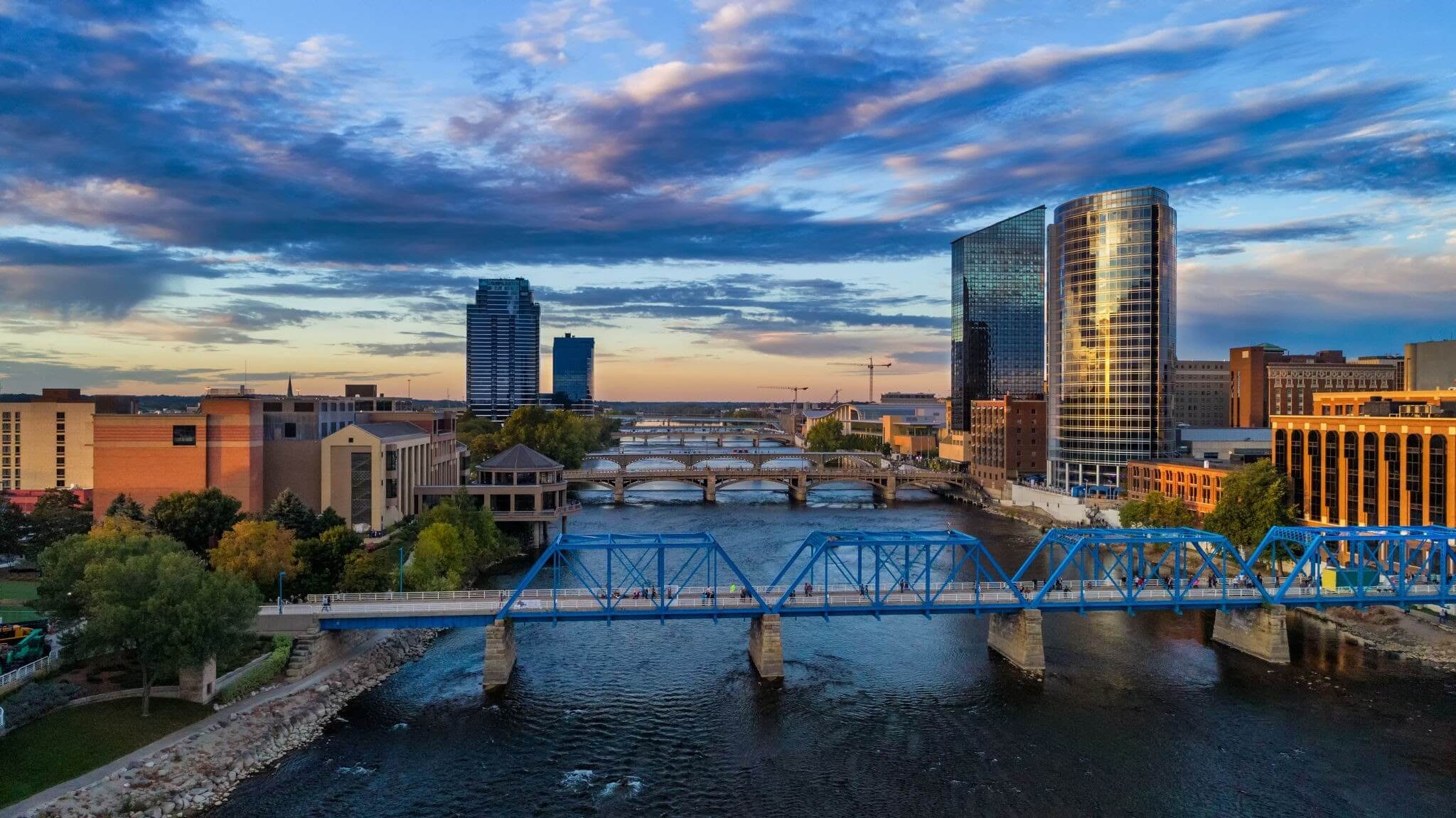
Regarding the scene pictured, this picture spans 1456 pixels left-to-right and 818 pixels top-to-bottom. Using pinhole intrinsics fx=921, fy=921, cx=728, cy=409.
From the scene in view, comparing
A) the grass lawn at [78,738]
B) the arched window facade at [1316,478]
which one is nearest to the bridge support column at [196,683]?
the grass lawn at [78,738]

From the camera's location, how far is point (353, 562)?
54656 millimetres

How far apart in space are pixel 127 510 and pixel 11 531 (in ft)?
34.7

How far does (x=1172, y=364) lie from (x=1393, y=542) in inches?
2194

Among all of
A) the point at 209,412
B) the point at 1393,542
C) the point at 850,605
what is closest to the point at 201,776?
the point at 850,605

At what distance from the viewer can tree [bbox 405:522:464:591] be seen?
58706mm

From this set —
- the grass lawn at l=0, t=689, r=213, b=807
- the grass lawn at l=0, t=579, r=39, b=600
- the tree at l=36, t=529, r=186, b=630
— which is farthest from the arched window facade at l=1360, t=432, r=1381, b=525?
the grass lawn at l=0, t=579, r=39, b=600

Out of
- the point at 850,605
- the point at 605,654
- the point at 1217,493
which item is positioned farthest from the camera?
the point at 1217,493

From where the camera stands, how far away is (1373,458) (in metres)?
65.9

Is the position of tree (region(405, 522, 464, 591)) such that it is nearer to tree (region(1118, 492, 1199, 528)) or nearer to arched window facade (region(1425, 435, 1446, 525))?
Answer: tree (region(1118, 492, 1199, 528))

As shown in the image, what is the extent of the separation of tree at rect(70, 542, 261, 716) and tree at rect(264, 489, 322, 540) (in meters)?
23.8

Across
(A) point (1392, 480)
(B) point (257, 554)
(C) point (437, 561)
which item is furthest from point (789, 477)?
(B) point (257, 554)

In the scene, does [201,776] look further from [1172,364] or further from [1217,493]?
[1172,364]

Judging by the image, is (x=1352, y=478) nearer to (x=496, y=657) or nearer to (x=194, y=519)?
(x=496, y=657)

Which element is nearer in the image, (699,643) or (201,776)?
(201,776)
